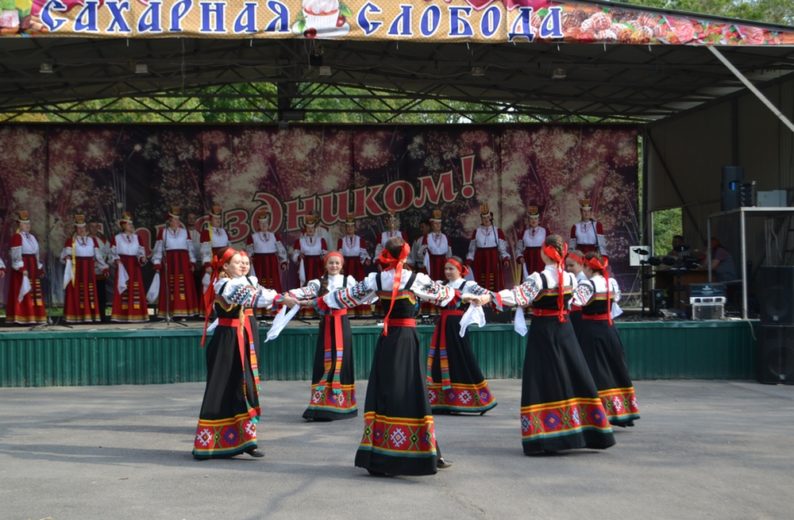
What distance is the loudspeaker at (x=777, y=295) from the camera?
1145cm

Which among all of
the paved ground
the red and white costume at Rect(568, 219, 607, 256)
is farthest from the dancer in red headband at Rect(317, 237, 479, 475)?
the red and white costume at Rect(568, 219, 607, 256)

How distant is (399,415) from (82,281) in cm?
1051

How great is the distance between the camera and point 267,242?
16.5 metres

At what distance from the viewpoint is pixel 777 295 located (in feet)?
37.9

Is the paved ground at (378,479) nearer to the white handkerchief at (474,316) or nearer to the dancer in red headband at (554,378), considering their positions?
the dancer in red headband at (554,378)

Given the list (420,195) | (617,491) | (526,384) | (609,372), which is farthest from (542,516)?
(420,195)

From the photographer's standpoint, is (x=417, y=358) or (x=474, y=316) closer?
(x=417, y=358)

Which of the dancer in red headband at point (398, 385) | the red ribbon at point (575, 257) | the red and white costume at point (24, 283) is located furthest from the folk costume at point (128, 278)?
the dancer in red headband at point (398, 385)

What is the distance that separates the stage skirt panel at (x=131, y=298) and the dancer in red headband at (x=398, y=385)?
9778 millimetres

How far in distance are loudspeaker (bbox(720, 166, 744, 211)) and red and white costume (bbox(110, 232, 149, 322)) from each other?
8.78 meters

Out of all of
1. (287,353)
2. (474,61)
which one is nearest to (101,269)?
(287,353)

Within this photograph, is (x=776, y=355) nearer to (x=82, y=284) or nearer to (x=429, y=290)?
(x=429, y=290)

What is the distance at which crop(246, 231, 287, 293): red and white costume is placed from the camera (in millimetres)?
16359

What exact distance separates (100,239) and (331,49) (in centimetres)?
477
